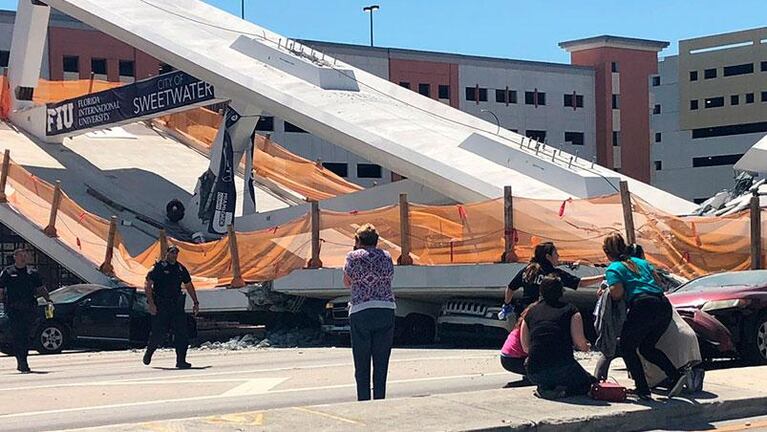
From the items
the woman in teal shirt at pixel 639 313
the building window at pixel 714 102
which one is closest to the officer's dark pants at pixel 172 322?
the woman in teal shirt at pixel 639 313

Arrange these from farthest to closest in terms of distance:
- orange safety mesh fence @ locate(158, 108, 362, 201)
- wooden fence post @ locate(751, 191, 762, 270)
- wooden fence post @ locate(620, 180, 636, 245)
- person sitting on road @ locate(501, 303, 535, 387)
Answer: orange safety mesh fence @ locate(158, 108, 362, 201) < wooden fence post @ locate(620, 180, 636, 245) < wooden fence post @ locate(751, 191, 762, 270) < person sitting on road @ locate(501, 303, 535, 387)

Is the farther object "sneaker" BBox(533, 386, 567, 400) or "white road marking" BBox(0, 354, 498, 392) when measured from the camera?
"white road marking" BBox(0, 354, 498, 392)

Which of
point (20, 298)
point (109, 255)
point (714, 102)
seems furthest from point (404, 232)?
point (714, 102)

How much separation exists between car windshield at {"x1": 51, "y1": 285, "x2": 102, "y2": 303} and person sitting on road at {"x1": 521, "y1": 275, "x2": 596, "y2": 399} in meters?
12.7

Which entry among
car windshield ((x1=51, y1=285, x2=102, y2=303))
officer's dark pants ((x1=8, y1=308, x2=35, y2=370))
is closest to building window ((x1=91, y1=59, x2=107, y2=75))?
car windshield ((x1=51, y1=285, x2=102, y2=303))

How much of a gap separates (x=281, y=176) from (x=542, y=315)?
29.1 m

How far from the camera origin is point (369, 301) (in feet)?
32.5

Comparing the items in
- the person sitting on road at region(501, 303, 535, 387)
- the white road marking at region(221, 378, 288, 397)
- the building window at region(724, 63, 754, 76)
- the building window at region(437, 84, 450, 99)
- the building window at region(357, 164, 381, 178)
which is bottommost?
the white road marking at region(221, 378, 288, 397)

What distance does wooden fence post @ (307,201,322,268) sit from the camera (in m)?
20.6

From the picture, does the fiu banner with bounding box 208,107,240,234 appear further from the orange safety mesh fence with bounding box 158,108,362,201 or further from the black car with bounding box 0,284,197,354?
the black car with bounding box 0,284,197,354

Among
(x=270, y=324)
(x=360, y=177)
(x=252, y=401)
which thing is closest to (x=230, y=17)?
(x=270, y=324)

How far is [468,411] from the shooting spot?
959cm

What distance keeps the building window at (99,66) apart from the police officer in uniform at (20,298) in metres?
44.5

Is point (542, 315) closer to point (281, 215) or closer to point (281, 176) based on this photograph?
point (281, 215)
